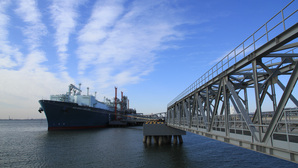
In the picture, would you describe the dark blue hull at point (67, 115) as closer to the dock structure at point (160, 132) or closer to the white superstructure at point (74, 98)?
the white superstructure at point (74, 98)

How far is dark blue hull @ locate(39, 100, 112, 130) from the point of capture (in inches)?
2372

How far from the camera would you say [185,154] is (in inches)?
1049

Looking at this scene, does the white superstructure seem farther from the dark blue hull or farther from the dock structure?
the dock structure

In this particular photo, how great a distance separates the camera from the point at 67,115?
63125 mm

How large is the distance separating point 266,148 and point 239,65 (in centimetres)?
464

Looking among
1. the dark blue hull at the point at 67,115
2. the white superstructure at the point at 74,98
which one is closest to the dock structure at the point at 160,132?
the dark blue hull at the point at 67,115

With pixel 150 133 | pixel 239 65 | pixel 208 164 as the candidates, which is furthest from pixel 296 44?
pixel 150 133

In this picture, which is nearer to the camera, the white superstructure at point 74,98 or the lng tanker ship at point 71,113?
the lng tanker ship at point 71,113

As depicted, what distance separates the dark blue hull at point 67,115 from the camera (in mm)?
60250

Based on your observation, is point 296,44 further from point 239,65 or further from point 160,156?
point 160,156

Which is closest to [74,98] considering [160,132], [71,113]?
[71,113]

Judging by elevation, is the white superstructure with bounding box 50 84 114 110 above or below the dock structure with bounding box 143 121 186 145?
above

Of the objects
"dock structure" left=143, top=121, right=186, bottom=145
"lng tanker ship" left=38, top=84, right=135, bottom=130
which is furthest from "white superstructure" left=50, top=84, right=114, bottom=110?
"dock structure" left=143, top=121, right=186, bottom=145

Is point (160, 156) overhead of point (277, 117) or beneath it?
beneath
